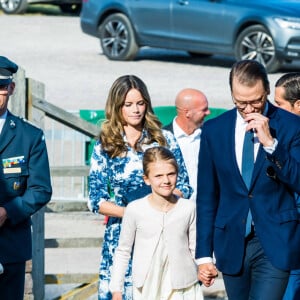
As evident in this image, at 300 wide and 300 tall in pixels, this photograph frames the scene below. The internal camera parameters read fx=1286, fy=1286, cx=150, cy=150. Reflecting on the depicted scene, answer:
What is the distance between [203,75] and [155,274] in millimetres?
13830

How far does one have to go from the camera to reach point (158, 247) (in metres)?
6.89

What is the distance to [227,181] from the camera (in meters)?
6.50

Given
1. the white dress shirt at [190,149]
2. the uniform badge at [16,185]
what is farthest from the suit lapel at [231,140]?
the white dress shirt at [190,149]

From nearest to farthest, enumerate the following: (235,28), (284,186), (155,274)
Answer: (284,186) < (155,274) < (235,28)

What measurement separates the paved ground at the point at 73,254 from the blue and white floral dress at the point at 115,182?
6.94 feet

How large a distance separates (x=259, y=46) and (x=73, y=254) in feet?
30.1

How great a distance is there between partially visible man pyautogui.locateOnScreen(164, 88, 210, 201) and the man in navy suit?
2.53 m

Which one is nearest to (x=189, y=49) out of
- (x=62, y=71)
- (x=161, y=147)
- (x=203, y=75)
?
(x=203, y=75)

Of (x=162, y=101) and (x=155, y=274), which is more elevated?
(x=155, y=274)

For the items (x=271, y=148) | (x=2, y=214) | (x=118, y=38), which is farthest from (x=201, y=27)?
(x=271, y=148)

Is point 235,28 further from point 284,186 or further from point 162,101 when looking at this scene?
point 284,186

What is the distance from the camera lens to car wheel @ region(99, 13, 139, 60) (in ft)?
69.9

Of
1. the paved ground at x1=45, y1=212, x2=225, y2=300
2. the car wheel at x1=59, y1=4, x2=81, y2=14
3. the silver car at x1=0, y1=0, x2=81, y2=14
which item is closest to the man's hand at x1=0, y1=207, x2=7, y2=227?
the paved ground at x1=45, y1=212, x2=225, y2=300

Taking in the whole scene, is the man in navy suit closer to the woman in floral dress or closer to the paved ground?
the woman in floral dress
